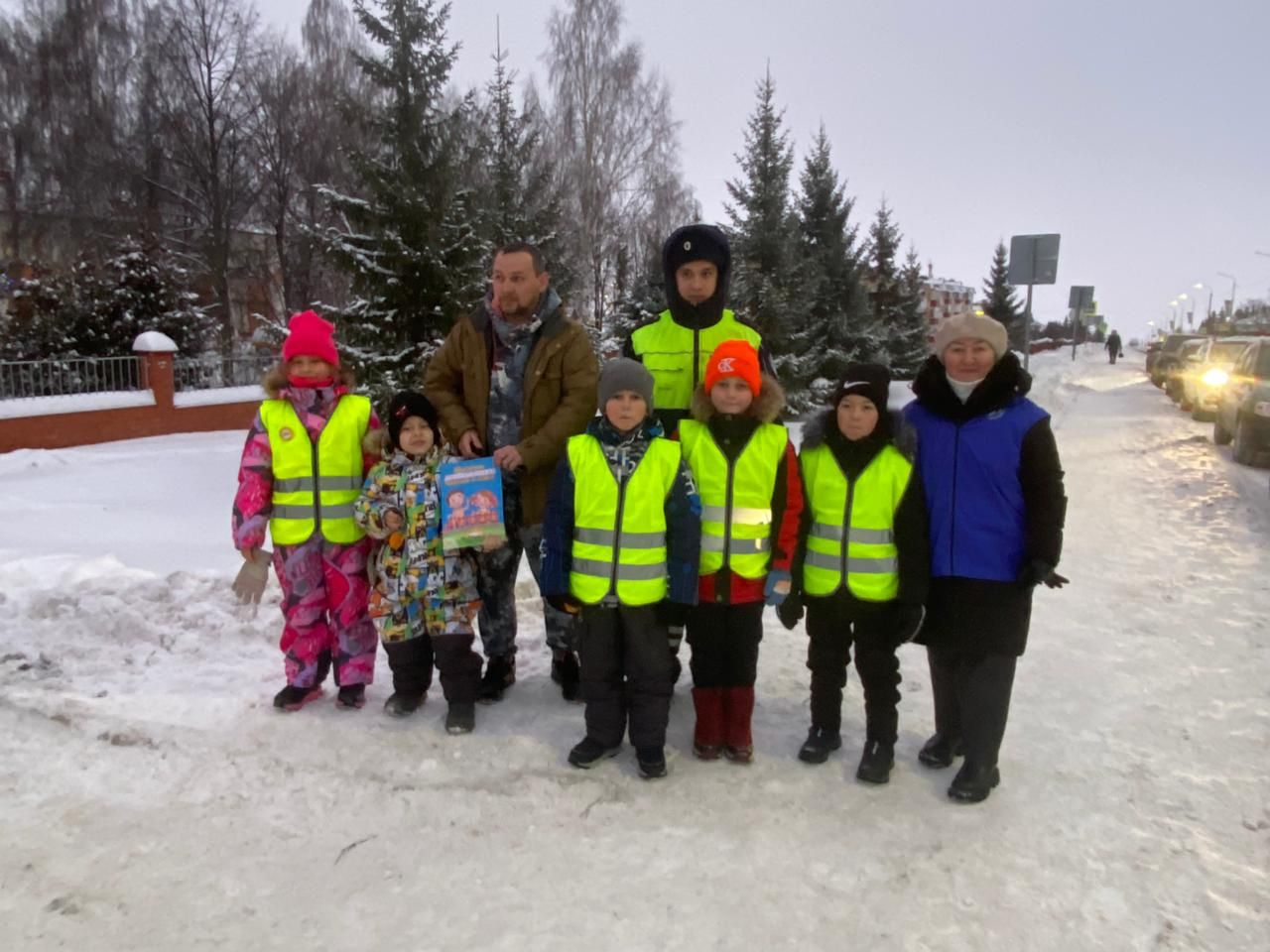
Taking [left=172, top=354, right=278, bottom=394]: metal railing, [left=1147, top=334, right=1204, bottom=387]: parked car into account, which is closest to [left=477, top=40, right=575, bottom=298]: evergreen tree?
[left=172, top=354, right=278, bottom=394]: metal railing

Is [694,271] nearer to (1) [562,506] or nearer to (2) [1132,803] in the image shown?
(1) [562,506]

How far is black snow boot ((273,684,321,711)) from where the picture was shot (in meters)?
3.94

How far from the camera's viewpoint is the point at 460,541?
3.73 m

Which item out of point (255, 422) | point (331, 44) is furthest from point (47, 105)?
point (255, 422)

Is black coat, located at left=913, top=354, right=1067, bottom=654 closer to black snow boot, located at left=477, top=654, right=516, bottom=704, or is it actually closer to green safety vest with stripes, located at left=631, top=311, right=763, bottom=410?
green safety vest with stripes, located at left=631, top=311, right=763, bottom=410

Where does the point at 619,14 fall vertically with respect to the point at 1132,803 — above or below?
above

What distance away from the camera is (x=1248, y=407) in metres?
11.4

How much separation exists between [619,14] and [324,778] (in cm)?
3129

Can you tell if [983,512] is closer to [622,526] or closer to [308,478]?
[622,526]

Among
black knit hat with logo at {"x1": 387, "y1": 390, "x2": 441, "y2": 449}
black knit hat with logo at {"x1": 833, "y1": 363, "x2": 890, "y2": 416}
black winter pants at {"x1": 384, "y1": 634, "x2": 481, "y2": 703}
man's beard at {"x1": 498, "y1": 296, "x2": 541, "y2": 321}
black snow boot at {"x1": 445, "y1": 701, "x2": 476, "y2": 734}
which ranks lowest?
black snow boot at {"x1": 445, "y1": 701, "x2": 476, "y2": 734}

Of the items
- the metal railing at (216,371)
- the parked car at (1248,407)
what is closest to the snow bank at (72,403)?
the metal railing at (216,371)

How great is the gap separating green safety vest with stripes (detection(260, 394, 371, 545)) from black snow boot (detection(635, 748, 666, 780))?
1.61 metres

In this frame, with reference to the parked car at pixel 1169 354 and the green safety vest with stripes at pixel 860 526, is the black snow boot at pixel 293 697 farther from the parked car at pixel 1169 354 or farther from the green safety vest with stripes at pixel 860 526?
the parked car at pixel 1169 354

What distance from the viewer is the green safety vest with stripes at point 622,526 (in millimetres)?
3395
